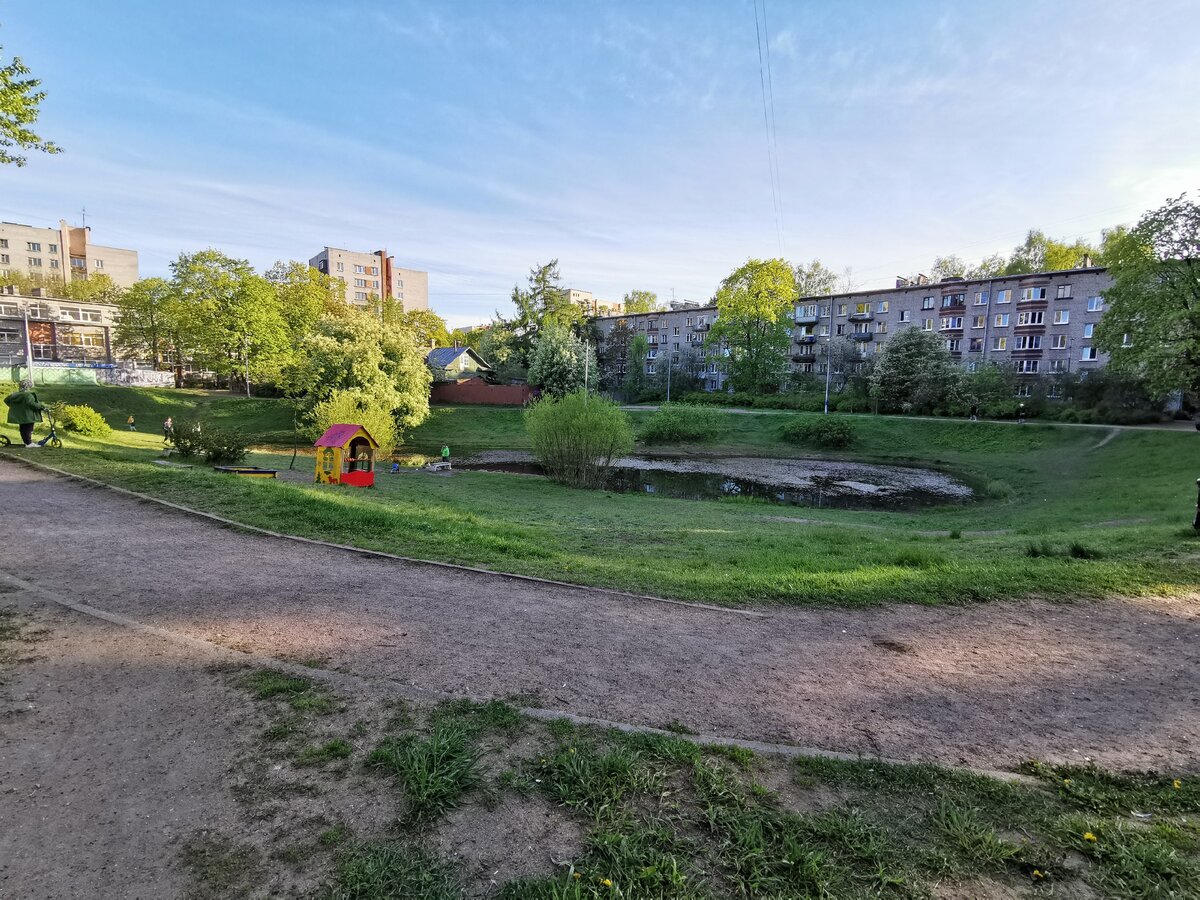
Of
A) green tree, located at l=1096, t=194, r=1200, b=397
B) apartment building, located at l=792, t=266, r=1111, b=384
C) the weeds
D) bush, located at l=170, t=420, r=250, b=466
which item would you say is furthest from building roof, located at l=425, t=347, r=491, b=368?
the weeds

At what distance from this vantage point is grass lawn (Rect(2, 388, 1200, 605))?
812 cm

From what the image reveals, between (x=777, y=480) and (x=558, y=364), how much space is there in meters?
28.6

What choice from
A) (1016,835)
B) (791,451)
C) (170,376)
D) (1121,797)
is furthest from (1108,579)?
(170,376)

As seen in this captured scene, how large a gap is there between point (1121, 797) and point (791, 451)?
136 ft

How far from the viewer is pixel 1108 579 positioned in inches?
323

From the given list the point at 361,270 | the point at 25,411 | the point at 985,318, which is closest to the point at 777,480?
the point at 25,411

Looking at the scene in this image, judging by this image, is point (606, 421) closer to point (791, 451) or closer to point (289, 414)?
point (791, 451)

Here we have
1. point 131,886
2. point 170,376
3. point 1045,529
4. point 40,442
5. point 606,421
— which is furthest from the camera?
point 170,376

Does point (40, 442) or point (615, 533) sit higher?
point (40, 442)

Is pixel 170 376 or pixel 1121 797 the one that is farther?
pixel 170 376

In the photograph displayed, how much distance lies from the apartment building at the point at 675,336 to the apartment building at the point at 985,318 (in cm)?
1064

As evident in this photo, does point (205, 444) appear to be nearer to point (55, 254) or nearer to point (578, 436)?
point (578, 436)

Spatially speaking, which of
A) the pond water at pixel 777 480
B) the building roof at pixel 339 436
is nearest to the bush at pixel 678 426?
the pond water at pixel 777 480

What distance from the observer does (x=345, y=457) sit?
20.7 meters
